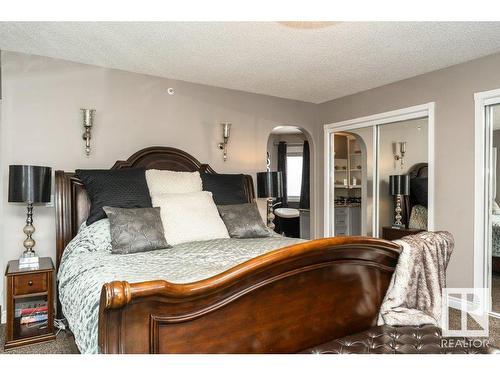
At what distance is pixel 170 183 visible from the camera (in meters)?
3.07

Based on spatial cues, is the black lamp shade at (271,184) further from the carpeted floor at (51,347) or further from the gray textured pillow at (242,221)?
the carpeted floor at (51,347)

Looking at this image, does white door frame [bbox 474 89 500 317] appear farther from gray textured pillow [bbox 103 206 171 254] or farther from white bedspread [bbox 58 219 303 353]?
gray textured pillow [bbox 103 206 171 254]

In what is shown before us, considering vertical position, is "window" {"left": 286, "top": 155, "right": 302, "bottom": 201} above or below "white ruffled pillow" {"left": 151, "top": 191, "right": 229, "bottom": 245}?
above

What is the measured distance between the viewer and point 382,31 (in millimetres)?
2598

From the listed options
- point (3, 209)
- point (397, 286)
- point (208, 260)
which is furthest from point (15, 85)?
point (397, 286)

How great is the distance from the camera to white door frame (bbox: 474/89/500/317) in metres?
3.15

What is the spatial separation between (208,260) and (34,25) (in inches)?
84.9

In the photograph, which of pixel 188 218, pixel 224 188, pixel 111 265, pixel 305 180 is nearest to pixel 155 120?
pixel 224 188

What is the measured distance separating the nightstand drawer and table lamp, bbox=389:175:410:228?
12.2 ft

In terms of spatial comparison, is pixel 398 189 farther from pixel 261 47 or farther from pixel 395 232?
pixel 261 47

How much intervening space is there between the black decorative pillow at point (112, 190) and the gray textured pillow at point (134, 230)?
0.53 feet
